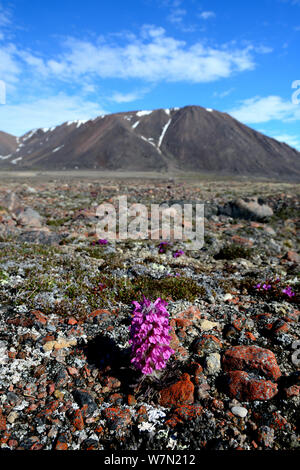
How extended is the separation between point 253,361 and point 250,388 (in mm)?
497

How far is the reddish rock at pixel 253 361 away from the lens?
4633mm

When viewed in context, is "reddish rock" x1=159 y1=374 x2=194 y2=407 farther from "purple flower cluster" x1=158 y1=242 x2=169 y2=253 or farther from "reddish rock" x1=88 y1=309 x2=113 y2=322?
"purple flower cluster" x1=158 y1=242 x2=169 y2=253

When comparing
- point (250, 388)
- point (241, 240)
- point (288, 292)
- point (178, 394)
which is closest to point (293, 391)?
point (250, 388)

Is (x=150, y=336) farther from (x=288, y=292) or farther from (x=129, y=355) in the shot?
(x=288, y=292)

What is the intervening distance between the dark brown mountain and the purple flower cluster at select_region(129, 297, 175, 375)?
136 metres

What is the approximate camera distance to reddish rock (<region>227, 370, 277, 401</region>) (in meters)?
4.26

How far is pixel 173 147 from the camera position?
548 ft

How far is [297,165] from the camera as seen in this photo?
165875 mm

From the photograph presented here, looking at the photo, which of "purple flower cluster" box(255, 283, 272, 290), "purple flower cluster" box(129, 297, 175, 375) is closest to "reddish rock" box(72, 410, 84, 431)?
"purple flower cluster" box(129, 297, 175, 375)

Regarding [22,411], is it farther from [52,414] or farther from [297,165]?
[297,165]

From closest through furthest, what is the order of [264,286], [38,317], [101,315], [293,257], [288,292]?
[38,317] < [101,315] < [288,292] < [264,286] < [293,257]

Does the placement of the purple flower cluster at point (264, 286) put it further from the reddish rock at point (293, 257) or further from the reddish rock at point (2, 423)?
the reddish rock at point (2, 423)

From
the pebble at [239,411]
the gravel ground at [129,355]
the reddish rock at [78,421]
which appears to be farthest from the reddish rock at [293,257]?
the reddish rock at [78,421]

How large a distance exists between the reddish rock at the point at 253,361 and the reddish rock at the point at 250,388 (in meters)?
0.24
